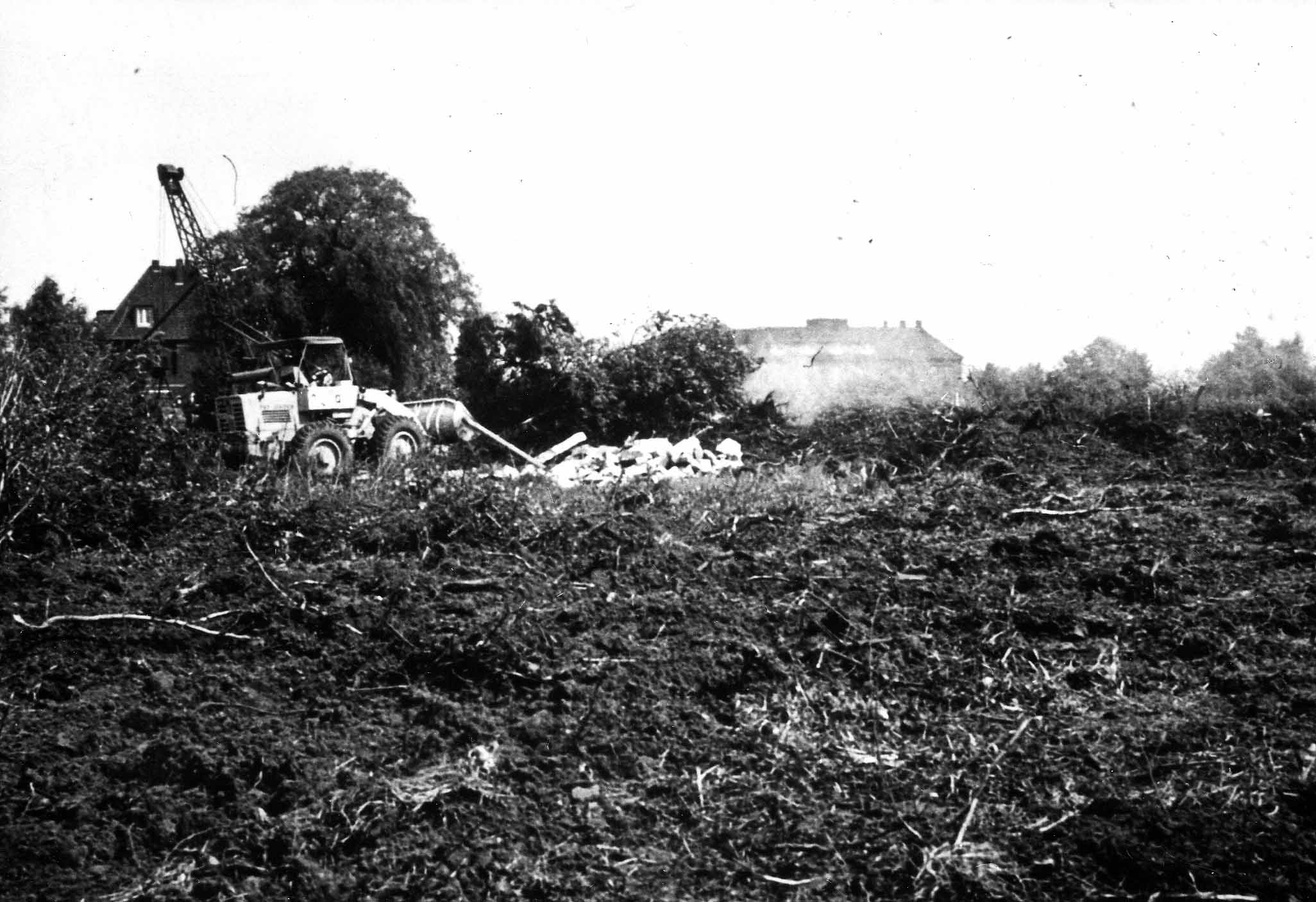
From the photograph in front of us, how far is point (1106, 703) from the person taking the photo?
152 inches

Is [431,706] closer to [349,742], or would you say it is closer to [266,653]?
[349,742]

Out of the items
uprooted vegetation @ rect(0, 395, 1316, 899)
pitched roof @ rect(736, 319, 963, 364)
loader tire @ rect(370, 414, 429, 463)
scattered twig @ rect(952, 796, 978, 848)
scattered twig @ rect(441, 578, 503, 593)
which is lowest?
scattered twig @ rect(952, 796, 978, 848)

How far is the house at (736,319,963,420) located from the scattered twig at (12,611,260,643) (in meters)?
7.30

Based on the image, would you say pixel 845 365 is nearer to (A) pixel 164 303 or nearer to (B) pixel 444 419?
(B) pixel 444 419

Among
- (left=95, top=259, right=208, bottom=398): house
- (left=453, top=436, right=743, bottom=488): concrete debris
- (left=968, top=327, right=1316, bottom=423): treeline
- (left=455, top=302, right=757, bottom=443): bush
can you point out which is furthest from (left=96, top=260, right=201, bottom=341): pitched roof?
(left=968, top=327, right=1316, bottom=423): treeline

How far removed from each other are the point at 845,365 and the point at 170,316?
22958mm

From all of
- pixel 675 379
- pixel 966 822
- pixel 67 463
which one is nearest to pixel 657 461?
pixel 675 379

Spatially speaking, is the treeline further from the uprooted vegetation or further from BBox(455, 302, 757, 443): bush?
BBox(455, 302, 757, 443): bush

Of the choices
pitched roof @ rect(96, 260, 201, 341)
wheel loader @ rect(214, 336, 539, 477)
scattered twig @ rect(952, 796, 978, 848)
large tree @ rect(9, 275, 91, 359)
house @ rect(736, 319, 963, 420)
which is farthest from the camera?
pitched roof @ rect(96, 260, 201, 341)

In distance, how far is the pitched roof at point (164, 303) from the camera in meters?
30.7

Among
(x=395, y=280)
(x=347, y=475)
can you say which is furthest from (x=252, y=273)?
(x=347, y=475)

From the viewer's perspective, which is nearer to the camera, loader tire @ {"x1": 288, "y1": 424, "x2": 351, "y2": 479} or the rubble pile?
the rubble pile

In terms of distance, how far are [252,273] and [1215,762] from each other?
28.1m

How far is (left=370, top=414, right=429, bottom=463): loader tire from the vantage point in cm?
1410
